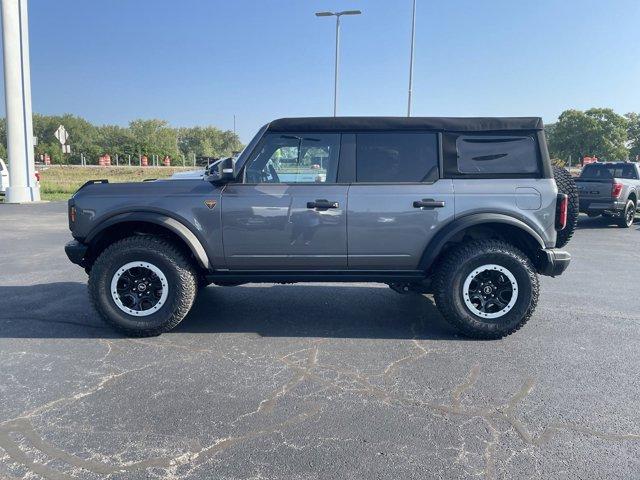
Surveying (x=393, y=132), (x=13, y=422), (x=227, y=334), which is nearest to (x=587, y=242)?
(x=393, y=132)

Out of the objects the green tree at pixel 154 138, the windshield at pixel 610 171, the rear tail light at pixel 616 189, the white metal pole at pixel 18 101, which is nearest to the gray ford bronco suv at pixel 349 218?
the rear tail light at pixel 616 189

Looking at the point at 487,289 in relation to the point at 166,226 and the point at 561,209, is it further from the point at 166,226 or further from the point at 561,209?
the point at 166,226

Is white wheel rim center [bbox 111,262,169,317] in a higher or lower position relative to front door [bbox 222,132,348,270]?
lower

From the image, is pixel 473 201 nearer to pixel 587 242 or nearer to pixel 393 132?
pixel 393 132

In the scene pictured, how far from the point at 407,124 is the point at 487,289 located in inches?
65.4

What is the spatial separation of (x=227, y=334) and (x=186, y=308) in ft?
1.47

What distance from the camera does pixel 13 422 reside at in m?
3.03

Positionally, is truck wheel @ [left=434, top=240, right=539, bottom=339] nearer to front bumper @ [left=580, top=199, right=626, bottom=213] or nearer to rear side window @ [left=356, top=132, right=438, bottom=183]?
rear side window @ [left=356, top=132, right=438, bottom=183]

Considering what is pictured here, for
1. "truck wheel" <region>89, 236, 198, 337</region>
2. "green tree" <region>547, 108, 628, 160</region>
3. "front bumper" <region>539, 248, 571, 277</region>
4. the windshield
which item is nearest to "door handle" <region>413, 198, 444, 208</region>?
"front bumper" <region>539, 248, 571, 277</region>

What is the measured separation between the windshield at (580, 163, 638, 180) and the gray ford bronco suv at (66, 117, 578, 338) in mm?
11893

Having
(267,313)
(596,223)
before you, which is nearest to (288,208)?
(267,313)

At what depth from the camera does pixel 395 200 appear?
4.45 m

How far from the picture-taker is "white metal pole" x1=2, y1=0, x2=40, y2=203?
17500mm

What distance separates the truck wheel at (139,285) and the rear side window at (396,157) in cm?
184
